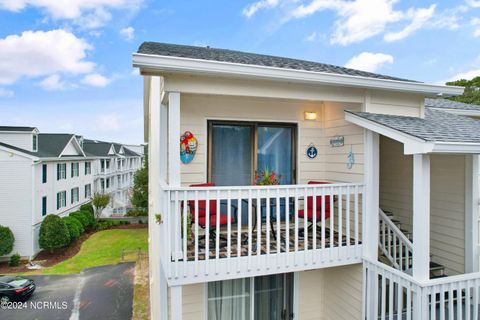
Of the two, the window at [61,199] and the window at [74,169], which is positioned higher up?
the window at [74,169]

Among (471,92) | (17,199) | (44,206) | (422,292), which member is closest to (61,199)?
(44,206)

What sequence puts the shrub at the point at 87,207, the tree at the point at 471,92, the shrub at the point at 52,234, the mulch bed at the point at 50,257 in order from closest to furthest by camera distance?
the mulch bed at the point at 50,257, the shrub at the point at 52,234, the tree at the point at 471,92, the shrub at the point at 87,207

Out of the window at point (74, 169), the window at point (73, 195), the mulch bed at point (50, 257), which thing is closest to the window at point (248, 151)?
the mulch bed at point (50, 257)

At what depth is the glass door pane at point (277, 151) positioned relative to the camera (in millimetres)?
5199

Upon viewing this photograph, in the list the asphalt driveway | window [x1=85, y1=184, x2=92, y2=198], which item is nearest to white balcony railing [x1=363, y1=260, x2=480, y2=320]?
the asphalt driveway

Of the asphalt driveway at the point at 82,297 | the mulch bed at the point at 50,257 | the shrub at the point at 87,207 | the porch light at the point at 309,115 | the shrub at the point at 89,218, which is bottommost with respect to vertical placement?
the mulch bed at the point at 50,257

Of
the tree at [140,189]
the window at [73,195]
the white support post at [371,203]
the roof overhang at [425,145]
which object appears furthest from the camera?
the tree at [140,189]

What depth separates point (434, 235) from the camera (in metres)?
5.68

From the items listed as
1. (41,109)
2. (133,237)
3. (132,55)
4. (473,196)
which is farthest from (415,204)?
(41,109)

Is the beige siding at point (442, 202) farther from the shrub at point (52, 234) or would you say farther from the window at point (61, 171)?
the window at point (61, 171)

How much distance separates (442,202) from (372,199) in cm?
235

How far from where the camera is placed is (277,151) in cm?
529

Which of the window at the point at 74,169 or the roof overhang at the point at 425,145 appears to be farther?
the window at the point at 74,169

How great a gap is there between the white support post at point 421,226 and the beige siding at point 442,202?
247cm
